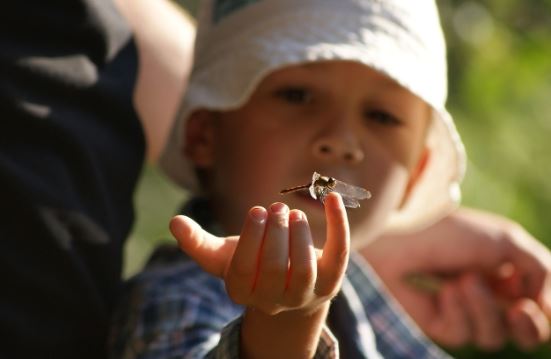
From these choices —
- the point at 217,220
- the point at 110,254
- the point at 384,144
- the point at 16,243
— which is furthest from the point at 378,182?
the point at 16,243

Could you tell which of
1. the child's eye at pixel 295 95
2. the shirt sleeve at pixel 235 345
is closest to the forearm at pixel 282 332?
the shirt sleeve at pixel 235 345

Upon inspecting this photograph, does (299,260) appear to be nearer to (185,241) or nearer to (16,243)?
(185,241)

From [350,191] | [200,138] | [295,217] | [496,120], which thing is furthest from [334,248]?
[496,120]

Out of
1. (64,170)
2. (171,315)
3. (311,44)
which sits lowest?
(171,315)

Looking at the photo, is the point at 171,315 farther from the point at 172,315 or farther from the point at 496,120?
the point at 496,120

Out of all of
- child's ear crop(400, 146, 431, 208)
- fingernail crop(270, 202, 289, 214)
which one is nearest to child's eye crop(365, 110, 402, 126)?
child's ear crop(400, 146, 431, 208)

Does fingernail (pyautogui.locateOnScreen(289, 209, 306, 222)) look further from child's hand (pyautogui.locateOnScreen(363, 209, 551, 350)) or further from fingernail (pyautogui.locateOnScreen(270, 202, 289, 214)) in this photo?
child's hand (pyautogui.locateOnScreen(363, 209, 551, 350))

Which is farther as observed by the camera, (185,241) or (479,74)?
(479,74)
